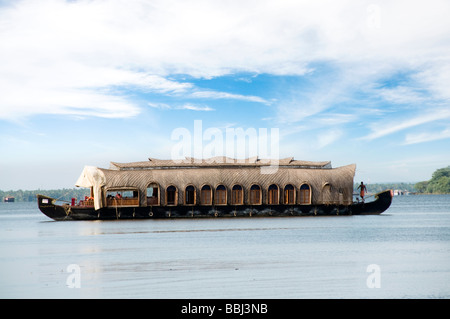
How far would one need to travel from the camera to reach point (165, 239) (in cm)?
3259

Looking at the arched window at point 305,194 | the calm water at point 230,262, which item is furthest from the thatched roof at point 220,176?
the calm water at point 230,262

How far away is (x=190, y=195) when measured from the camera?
46906 mm

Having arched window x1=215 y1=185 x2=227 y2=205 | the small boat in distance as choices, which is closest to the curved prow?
the small boat in distance

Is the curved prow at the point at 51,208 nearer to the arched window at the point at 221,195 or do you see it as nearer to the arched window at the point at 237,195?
the arched window at the point at 221,195

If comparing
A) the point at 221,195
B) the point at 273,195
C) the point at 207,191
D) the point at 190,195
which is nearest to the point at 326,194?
the point at 273,195

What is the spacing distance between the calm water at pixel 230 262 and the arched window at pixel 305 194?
308 inches

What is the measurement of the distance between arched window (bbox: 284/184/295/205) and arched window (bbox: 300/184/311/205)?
0.72m

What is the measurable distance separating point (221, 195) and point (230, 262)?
23.5 m

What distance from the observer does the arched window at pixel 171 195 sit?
151 feet
